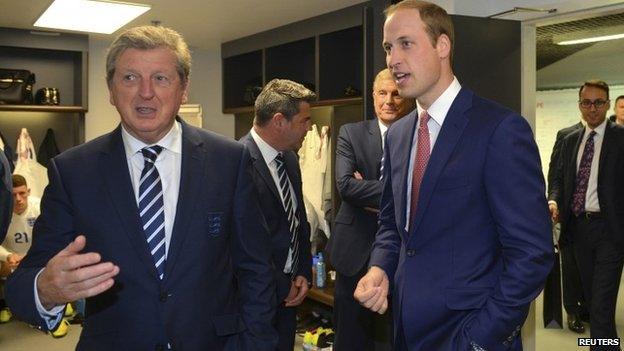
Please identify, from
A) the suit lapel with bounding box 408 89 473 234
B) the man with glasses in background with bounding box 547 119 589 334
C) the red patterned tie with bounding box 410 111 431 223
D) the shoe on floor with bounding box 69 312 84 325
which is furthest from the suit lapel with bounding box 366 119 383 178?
the shoe on floor with bounding box 69 312 84 325

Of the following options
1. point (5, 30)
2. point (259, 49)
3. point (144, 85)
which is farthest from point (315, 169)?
point (144, 85)

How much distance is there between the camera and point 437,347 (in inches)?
67.8

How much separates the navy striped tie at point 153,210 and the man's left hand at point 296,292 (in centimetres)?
123

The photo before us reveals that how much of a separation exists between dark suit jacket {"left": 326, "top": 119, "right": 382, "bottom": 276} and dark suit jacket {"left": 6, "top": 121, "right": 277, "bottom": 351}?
1.47m

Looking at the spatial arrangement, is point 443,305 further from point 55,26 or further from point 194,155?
point 55,26

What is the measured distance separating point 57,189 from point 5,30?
5.33m

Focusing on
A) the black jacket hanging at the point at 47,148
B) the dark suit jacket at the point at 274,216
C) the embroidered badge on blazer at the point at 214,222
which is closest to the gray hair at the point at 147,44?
the embroidered badge on blazer at the point at 214,222

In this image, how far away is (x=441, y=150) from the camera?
1.71 meters

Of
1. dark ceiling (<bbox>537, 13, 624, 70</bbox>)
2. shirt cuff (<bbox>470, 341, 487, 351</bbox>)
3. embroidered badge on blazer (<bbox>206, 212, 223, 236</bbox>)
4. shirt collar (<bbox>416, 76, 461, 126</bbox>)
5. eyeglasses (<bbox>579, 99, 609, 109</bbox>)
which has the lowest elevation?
shirt cuff (<bbox>470, 341, 487, 351</bbox>)

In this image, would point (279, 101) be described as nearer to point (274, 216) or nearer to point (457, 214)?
point (274, 216)

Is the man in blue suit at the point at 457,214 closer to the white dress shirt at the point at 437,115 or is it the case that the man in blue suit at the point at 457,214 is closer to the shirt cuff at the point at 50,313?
the white dress shirt at the point at 437,115

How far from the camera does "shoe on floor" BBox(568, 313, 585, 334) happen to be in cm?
482

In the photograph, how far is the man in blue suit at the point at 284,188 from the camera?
8.52 feet

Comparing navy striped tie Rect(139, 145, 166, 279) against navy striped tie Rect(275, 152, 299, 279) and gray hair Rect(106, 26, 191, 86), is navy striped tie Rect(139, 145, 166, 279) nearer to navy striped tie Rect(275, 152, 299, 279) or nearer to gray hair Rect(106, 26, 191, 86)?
gray hair Rect(106, 26, 191, 86)
